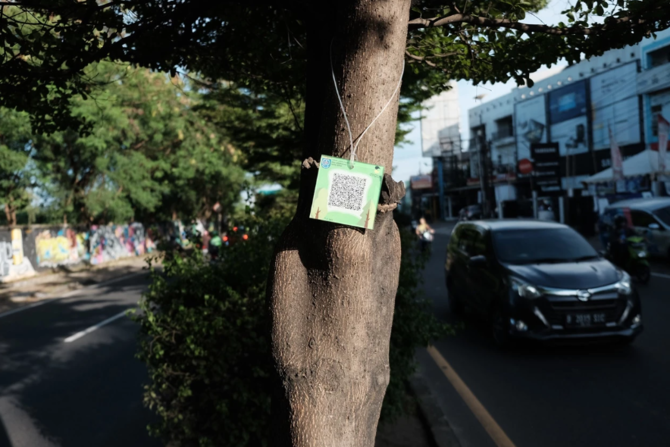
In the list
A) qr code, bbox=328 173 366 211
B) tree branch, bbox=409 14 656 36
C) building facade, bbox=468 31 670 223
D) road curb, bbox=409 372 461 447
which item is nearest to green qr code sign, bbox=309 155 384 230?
qr code, bbox=328 173 366 211

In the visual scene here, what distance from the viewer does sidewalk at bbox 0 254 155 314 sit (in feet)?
58.0

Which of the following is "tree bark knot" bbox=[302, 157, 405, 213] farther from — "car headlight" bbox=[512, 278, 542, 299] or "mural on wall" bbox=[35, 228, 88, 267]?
"mural on wall" bbox=[35, 228, 88, 267]

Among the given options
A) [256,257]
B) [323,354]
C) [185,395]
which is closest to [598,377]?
→ [256,257]

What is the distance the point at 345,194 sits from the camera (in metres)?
2.06

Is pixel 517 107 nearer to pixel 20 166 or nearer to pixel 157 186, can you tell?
pixel 157 186

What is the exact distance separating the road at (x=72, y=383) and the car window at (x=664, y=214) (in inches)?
551

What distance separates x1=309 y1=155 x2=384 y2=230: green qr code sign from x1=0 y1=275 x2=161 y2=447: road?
4241 mm

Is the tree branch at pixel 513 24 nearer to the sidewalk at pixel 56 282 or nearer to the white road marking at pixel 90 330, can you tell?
the white road marking at pixel 90 330

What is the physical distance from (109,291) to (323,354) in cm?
1799

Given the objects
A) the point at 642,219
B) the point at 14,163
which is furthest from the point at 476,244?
the point at 14,163

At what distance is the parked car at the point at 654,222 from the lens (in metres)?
16.3

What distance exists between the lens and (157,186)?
30.8m

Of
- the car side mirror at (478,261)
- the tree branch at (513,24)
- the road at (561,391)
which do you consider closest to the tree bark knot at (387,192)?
the tree branch at (513,24)

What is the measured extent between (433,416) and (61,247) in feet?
81.5
